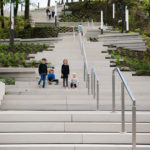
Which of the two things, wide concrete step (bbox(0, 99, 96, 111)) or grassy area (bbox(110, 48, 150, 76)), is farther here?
grassy area (bbox(110, 48, 150, 76))

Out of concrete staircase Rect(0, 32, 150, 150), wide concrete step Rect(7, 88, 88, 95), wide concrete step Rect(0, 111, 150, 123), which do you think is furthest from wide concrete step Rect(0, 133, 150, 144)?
wide concrete step Rect(7, 88, 88, 95)

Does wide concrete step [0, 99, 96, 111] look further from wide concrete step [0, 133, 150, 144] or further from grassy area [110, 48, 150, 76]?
grassy area [110, 48, 150, 76]

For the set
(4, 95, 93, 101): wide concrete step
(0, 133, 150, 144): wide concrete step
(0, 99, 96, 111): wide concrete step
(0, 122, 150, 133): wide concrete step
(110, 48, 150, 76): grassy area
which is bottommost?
(0, 133, 150, 144): wide concrete step

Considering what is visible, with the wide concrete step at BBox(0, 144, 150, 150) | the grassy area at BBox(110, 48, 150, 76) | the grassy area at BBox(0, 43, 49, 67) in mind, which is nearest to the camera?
the wide concrete step at BBox(0, 144, 150, 150)

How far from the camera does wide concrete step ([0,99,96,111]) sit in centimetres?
1013

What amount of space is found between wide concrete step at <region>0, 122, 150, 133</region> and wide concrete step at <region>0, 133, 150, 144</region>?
35 cm

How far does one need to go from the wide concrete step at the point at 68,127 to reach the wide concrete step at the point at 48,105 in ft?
4.15

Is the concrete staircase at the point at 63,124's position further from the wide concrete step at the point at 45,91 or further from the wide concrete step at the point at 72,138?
the wide concrete step at the point at 45,91

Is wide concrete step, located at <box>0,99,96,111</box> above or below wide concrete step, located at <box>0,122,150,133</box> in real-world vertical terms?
above

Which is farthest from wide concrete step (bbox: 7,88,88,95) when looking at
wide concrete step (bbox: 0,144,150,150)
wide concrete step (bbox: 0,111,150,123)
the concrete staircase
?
wide concrete step (bbox: 0,144,150,150)

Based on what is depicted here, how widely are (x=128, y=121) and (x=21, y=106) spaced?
2739 mm

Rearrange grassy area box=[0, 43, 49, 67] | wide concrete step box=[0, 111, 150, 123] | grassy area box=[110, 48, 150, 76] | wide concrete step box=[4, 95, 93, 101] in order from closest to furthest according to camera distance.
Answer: wide concrete step box=[0, 111, 150, 123] → wide concrete step box=[4, 95, 93, 101] → grassy area box=[110, 48, 150, 76] → grassy area box=[0, 43, 49, 67]

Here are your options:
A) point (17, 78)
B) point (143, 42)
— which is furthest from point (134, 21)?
point (17, 78)

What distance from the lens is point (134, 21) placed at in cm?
3662
